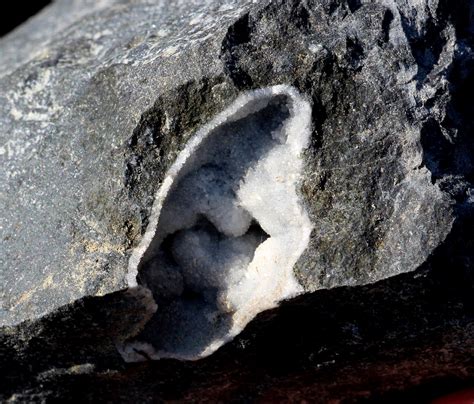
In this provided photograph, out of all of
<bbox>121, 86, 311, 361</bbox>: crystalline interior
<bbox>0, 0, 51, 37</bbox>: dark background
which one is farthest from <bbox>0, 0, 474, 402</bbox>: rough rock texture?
<bbox>0, 0, 51, 37</bbox>: dark background

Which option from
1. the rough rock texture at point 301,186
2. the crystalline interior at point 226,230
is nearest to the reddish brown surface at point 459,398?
the rough rock texture at point 301,186

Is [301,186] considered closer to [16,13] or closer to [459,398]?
[459,398]

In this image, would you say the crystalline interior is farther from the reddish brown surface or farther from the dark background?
the dark background

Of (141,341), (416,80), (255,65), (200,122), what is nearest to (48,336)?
(141,341)

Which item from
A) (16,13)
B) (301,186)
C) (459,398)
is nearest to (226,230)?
(301,186)

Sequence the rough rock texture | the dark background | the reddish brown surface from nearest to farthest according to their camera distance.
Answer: the rough rock texture, the reddish brown surface, the dark background

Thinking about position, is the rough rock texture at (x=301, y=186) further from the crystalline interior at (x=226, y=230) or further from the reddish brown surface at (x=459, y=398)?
the reddish brown surface at (x=459, y=398)

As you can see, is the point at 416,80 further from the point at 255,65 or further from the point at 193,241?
the point at 193,241
